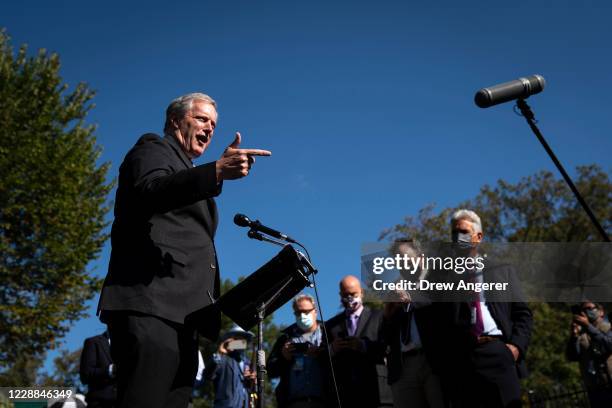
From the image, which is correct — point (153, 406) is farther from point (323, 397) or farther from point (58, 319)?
point (58, 319)

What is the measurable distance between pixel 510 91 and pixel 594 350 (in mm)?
5906

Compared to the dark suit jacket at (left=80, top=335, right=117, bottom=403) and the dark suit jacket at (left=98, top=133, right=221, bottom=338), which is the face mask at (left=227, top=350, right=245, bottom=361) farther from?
the dark suit jacket at (left=98, top=133, right=221, bottom=338)

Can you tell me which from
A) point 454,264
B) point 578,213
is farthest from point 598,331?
point 578,213

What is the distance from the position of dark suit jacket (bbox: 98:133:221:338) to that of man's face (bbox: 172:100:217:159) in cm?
28

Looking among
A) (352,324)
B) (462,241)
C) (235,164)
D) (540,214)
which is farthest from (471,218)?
(540,214)

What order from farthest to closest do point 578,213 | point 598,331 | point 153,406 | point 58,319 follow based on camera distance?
point 578,213 < point 58,319 < point 598,331 < point 153,406

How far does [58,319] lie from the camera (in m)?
17.0

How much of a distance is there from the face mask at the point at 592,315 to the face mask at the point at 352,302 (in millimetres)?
3975

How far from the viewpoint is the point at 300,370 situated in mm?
6477

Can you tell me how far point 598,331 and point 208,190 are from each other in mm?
7330

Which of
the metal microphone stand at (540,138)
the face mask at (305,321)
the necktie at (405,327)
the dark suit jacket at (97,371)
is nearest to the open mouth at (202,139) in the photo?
the metal microphone stand at (540,138)

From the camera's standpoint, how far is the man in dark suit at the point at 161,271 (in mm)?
2506

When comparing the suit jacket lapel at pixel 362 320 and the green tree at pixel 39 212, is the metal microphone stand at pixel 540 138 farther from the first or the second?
the green tree at pixel 39 212

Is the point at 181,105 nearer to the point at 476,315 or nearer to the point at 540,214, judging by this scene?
A: the point at 476,315
